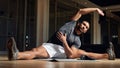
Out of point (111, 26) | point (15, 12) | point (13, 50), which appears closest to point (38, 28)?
point (15, 12)

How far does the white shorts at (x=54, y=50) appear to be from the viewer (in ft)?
11.6

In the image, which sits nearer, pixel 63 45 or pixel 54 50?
pixel 63 45

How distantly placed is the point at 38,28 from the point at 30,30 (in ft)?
0.71

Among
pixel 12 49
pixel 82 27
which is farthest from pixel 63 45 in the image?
pixel 12 49

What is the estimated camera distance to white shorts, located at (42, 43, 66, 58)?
3525mm

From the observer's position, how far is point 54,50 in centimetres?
357

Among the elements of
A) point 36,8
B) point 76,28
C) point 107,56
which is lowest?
point 107,56

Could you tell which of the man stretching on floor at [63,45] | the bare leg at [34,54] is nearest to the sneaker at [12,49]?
the bare leg at [34,54]

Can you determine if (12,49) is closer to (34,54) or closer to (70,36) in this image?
(34,54)

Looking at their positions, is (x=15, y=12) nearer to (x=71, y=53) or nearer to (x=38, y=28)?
(x=38, y=28)

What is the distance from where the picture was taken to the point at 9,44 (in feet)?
9.68

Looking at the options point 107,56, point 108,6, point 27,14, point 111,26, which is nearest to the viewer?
point 107,56

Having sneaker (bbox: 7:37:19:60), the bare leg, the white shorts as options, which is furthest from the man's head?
sneaker (bbox: 7:37:19:60)

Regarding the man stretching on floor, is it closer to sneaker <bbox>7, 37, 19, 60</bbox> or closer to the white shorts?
the white shorts
